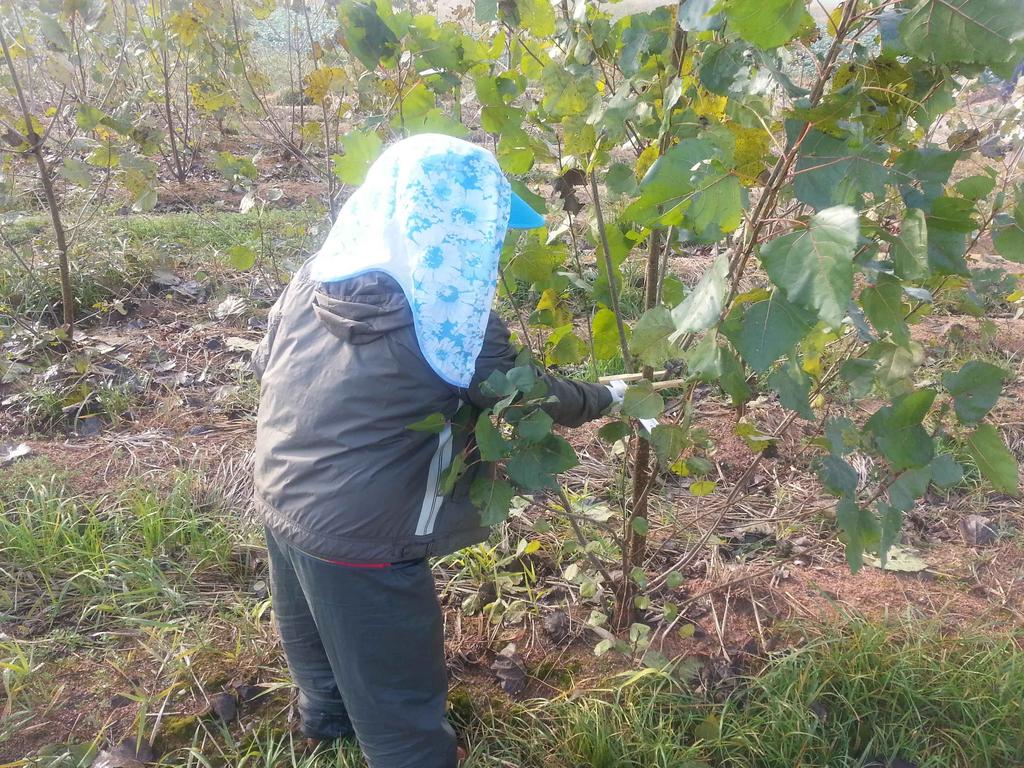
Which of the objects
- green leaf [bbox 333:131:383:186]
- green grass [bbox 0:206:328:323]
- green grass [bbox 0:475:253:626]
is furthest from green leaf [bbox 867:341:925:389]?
green grass [bbox 0:206:328:323]

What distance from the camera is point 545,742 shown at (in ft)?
6.20

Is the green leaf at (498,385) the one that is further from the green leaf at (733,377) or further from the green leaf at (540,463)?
the green leaf at (733,377)

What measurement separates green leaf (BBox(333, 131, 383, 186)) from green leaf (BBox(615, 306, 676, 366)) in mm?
707

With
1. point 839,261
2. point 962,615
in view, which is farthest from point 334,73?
point 962,615

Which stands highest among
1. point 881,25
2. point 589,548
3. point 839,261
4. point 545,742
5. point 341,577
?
point 881,25

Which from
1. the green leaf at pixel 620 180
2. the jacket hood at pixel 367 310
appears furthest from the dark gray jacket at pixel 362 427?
the green leaf at pixel 620 180

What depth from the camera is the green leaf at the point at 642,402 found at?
1395mm

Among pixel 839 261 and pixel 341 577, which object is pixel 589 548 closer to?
pixel 341 577

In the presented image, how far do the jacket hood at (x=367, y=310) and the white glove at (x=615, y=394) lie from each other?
1.78ft

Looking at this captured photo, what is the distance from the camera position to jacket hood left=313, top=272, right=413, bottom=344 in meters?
1.36

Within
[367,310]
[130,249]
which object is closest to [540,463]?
[367,310]

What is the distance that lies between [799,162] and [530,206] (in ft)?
2.24

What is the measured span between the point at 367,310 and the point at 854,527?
3.37ft

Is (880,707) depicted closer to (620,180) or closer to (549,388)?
(549,388)
